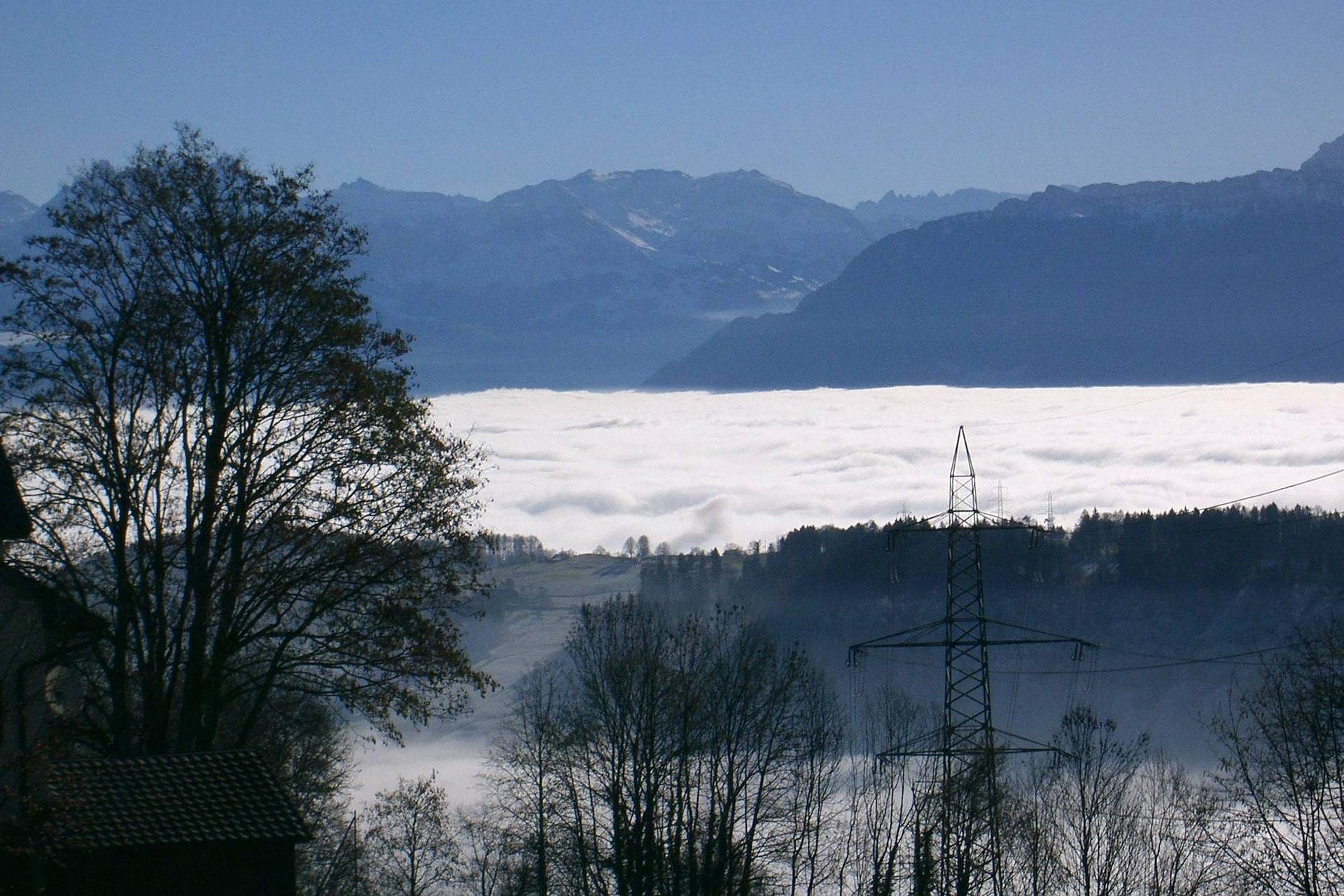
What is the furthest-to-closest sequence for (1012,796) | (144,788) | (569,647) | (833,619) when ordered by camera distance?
(833,619) < (1012,796) < (569,647) < (144,788)

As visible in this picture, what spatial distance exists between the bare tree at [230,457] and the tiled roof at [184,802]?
31.0 inches

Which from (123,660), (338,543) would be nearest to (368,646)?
(338,543)

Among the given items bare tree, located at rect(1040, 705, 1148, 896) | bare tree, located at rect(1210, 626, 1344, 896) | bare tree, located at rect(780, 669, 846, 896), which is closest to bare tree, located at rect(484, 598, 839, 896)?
bare tree, located at rect(780, 669, 846, 896)

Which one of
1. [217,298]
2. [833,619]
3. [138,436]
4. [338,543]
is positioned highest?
[217,298]

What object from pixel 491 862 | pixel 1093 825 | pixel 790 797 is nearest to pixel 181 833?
pixel 790 797

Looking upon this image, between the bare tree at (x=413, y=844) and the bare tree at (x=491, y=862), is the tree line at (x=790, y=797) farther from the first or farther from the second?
the bare tree at (x=413, y=844)

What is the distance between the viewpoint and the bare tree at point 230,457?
19078mm

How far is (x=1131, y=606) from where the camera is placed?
13688 cm

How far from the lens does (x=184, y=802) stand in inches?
735

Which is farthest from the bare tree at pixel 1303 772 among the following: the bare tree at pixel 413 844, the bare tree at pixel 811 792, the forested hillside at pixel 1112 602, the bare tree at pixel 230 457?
the forested hillside at pixel 1112 602

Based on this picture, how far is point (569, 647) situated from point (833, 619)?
3843 inches

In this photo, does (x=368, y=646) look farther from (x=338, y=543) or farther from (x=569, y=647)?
(x=569, y=647)

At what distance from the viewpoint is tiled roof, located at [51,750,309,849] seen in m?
18.2

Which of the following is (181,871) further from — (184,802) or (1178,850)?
(1178,850)
